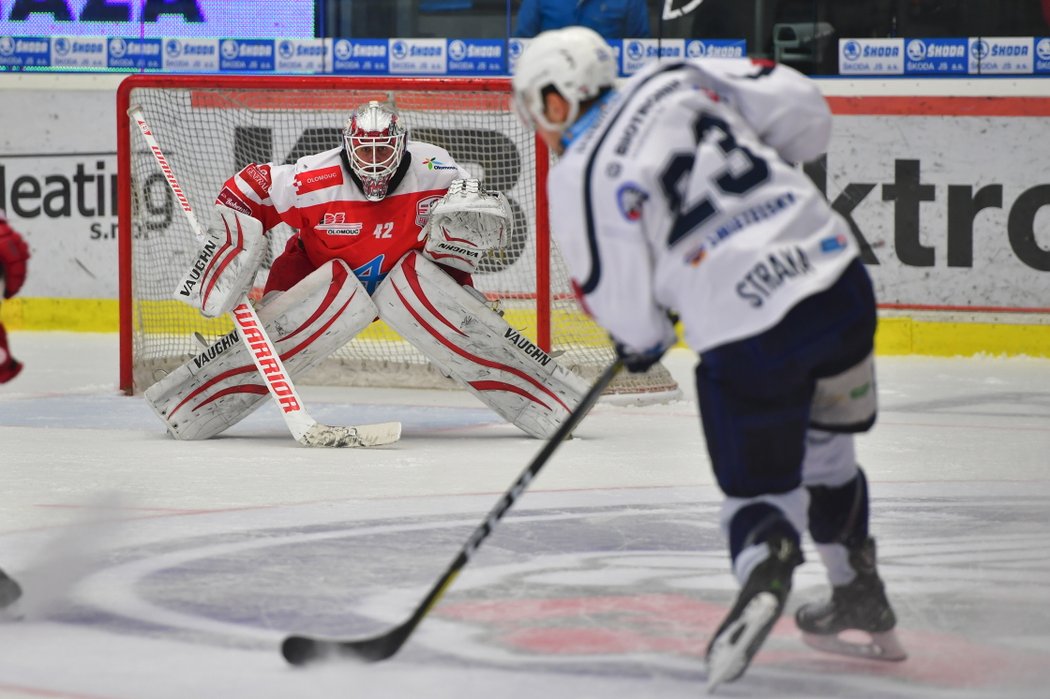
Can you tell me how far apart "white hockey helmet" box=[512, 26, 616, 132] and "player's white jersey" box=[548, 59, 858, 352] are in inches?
4.3

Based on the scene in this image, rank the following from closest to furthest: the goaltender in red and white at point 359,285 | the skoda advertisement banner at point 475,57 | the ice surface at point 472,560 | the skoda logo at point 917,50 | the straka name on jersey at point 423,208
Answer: the ice surface at point 472,560 < the goaltender in red and white at point 359,285 < the straka name on jersey at point 423,208 < the skoda logo at point 917,50 < the skoda advertisement banner at point 475,57

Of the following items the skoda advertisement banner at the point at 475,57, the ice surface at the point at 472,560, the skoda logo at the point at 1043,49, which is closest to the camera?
the ice surface at the point at 472,560

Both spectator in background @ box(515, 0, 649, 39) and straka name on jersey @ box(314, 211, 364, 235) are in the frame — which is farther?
spectator in background @ box(515, 0, 649, 39)

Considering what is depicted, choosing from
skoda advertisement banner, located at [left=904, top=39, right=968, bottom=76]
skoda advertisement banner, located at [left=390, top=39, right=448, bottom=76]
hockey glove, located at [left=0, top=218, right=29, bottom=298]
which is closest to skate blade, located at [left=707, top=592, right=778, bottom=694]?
hockey glove, located at [left=0, top=218, right=29, bottom=298]

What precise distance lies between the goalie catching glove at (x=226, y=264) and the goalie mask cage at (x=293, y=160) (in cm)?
97

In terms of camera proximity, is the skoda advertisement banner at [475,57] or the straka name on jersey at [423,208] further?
the skoda advertisement banner at [475,57]

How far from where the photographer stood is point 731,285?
235 cm

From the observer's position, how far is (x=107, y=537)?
3.52 meters

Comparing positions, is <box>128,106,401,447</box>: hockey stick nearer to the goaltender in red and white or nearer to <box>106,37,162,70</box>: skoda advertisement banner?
the goaltender in red and white

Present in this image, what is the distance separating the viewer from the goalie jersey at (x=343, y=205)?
16.4 feet

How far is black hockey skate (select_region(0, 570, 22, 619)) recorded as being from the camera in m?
2.85

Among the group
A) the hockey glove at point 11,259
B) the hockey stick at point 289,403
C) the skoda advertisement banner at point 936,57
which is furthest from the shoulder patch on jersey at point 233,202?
the skoda advertisement banner at point 936,57

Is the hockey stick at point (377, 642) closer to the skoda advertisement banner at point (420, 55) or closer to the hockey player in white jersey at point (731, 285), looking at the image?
the hockey player in white jersey at point (731, 285)

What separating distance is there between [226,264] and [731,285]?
112 inches
